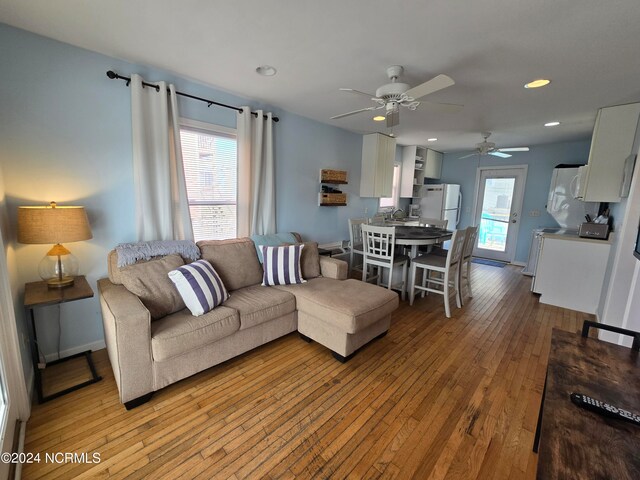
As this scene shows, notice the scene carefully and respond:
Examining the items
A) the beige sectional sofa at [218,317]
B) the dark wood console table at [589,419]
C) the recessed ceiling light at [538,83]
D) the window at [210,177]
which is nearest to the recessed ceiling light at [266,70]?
the window at [210,177]

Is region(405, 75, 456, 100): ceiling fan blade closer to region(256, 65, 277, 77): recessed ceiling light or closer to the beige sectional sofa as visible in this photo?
region(256, 65, 277, 77): recessed ceiling light

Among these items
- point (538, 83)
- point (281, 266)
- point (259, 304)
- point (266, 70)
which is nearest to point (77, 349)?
point (259, 304)

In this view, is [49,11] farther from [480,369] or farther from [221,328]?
[480,369]

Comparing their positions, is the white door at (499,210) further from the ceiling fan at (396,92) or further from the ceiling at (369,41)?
the ceiling fan at (396,92)

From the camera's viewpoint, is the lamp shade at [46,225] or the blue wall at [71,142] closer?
the lamp shade at [46,225]

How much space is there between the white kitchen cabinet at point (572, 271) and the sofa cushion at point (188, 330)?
4112mm

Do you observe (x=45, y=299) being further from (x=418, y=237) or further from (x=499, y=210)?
(x=499, y=210)

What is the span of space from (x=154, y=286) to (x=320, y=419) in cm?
154

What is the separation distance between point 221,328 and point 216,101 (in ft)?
7.57

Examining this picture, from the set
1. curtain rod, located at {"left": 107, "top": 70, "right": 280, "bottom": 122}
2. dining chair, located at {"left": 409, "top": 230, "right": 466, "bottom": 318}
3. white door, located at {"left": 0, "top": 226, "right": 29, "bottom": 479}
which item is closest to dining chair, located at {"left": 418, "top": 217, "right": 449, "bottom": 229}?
dining chair, located at {"left": 409, "top": 230, "right": 466, "bottom": 318}

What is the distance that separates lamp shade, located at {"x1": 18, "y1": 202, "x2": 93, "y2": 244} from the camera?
169 centimetres

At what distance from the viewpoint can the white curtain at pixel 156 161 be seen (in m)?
2.29

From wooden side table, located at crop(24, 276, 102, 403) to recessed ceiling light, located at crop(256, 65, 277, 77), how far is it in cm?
218

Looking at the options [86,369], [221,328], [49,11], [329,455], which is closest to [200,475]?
[329,455]
